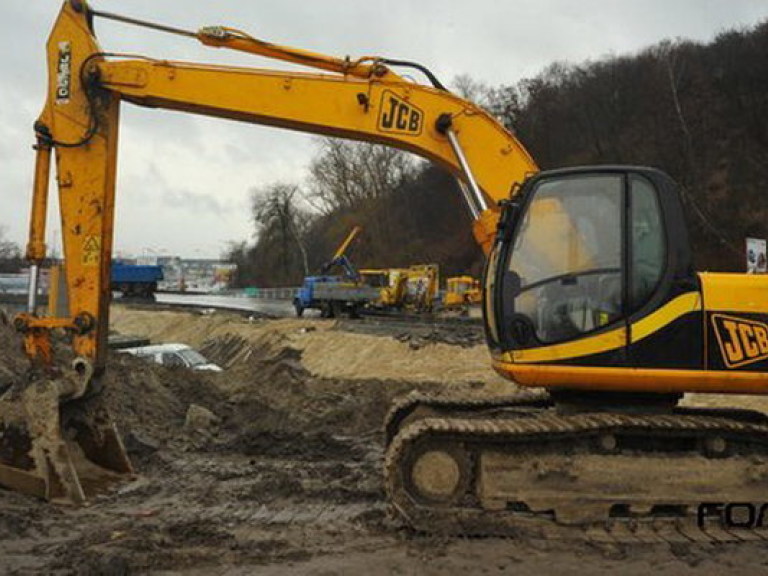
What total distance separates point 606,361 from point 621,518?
1.13m

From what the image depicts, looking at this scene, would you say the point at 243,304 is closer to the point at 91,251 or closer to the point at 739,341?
the point at 91,251

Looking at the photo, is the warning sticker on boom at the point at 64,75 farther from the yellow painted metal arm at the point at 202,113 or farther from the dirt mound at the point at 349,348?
the dirt mound at the point at 349,348

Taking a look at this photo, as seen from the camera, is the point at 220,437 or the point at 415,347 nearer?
the point at 220,437

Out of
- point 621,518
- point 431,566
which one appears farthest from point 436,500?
point 621,518

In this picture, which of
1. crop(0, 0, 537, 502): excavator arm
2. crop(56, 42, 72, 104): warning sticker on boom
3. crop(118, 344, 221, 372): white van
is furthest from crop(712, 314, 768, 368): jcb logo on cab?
crop(118, 344, 221, 372): white van

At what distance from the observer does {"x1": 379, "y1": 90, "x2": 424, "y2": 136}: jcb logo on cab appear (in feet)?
25.2

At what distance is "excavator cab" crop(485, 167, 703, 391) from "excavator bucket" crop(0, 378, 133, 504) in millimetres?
3700

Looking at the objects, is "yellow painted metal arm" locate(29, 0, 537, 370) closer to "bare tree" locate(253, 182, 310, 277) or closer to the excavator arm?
the excavator arm

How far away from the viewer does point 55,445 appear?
6688 millimetres

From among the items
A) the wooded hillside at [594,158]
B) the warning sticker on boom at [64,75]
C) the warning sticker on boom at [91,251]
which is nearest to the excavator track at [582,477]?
the warning sticker on boom at [91,251]

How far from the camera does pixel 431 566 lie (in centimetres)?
519

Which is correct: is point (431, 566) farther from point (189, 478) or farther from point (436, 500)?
point (189, 478)

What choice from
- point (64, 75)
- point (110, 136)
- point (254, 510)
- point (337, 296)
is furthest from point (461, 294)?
point (254, 510)

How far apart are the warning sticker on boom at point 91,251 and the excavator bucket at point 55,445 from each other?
3.52 ft
